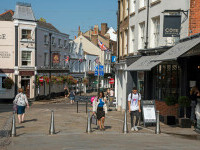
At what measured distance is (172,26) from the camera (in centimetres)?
1692

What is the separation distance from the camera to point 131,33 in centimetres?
2631

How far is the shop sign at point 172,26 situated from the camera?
1681 cm

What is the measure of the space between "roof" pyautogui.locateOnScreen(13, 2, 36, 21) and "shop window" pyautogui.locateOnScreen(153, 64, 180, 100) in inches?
1061

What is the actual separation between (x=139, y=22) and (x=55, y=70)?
96.3 ft

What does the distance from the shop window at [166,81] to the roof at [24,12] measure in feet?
88.4

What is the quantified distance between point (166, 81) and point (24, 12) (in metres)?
29.6

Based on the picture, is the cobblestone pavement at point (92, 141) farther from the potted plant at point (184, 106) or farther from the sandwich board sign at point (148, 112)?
the potted plant at point (184, 106)

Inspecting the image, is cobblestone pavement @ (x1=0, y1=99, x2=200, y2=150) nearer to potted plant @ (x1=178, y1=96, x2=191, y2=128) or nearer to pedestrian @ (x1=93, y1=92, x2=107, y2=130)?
pedestrian @ (x1=93, y1=92, x2=107, y2=130)

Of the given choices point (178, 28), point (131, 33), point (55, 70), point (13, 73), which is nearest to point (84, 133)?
point (178, 28)

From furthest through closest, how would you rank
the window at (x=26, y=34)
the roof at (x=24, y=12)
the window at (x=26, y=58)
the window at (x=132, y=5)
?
the window at (x=26, y=58), the window at (x=26, y=34), the roof at (x=24, y=12), the window at (x=132, y=5)

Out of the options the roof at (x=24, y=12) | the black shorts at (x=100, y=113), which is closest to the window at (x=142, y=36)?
the black shorts at (x=100, y=113)

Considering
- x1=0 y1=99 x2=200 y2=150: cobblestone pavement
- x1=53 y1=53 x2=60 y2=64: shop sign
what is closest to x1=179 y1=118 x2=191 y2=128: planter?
x1=0 y1=99 x2=200 y2=150: cobblestone pavement

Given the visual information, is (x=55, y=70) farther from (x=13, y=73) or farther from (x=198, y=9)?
(x=198, y=9)

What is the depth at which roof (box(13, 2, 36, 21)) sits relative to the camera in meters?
42.8
